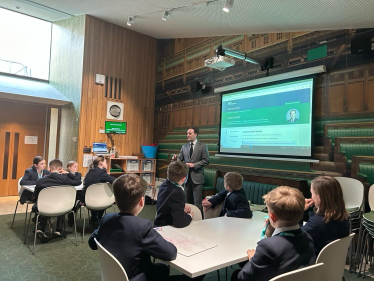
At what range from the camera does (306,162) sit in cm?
419

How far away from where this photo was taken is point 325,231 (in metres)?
1.78

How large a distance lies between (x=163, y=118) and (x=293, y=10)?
4.41 m

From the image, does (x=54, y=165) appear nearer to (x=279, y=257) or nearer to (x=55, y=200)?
(x=55, y=200)

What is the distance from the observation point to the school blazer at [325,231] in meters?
1.77

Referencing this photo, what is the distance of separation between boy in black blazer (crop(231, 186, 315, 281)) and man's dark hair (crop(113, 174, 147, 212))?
2.34 feet

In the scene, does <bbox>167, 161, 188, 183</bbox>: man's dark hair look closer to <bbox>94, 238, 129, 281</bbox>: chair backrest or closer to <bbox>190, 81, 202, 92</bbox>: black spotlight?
<bbox>94, 238, 129, 281</bbox>: chair backrest

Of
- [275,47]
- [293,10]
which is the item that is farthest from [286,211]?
[275,47]

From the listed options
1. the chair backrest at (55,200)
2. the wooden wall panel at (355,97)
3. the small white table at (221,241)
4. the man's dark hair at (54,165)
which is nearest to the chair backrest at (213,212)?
the small white table at (221,241)

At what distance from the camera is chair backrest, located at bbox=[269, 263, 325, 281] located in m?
1.16

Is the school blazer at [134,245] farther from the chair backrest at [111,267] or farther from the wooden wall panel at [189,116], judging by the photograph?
the wooden wall panel at [189,116]

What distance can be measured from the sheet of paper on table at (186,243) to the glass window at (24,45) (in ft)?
23.0

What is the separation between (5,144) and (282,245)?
7369 mm

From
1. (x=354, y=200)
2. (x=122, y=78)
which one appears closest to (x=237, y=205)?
(x=354, y=200)

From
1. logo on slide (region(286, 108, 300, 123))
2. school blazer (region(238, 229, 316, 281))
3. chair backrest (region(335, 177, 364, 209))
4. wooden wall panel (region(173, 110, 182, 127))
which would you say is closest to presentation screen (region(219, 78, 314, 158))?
logo on slide (region(286, 108, 300, 123))
